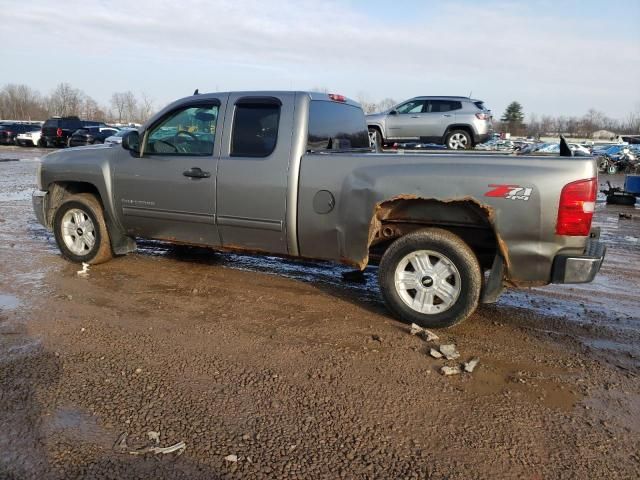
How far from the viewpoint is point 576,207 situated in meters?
3.88

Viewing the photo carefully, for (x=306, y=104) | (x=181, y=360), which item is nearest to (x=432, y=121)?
(x=306, y=104)

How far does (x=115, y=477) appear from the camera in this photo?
99.1 inches

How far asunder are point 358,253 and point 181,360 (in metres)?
1.79

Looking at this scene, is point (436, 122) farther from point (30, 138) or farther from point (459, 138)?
point (30, 138)

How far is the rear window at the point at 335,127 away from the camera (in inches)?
201

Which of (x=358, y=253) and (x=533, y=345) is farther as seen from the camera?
(x=358, y=253)

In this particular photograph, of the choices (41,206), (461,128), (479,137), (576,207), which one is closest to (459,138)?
(461,128)

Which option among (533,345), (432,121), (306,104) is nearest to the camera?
(533,345)

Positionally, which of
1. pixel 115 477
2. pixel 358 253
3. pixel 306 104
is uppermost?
pixel 306 104

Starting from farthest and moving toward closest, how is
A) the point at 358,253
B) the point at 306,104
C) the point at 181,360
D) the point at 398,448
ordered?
the point at 306,104 < the point at 358,253 < the point at 181,360 < the point at 398,448

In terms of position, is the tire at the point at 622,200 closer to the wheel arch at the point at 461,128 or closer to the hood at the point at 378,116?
the wheel arch at the point at 461,128

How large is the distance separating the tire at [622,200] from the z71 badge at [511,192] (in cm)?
1345

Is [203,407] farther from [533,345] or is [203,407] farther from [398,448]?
[533,345]

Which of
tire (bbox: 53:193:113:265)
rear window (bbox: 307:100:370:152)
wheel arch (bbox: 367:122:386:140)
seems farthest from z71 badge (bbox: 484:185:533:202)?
wheel arch (bbox: 367:122:386:140)
